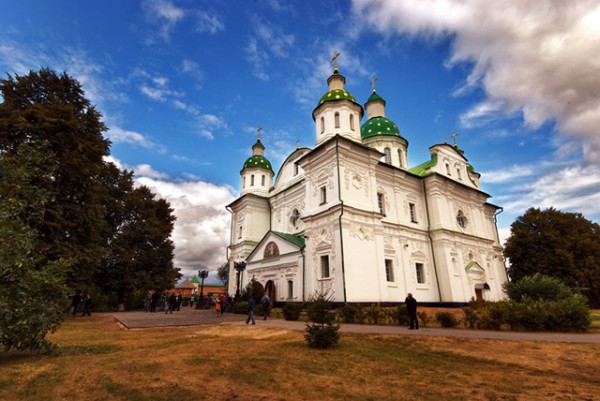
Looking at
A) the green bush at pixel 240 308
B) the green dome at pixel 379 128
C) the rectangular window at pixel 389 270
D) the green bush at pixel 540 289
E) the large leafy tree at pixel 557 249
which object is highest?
the green dome at pixel 379 128

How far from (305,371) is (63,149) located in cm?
1817

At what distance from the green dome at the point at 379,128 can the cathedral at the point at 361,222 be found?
10 centimetres

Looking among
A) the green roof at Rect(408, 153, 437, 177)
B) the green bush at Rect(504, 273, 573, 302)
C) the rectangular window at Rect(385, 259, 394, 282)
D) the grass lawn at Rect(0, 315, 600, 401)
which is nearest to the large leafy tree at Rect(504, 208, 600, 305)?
the green roof at Rect(408, 153, 437, 177)

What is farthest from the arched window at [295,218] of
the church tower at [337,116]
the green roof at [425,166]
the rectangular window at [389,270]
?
the green roof at [425,166]

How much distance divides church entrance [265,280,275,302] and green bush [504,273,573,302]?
14853mm

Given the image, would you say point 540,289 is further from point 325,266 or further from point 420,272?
point 325,266

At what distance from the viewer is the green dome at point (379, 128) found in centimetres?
3001

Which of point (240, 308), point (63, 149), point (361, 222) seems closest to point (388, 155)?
point (361, 222)

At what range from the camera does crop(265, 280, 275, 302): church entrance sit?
23377 mm

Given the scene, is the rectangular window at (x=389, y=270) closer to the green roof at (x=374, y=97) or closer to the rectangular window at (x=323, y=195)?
the rectangular window at (x=323, y=195)

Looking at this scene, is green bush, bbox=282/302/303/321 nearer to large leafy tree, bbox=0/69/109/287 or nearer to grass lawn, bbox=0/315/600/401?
grass lawn, bbox=0/315/600/401

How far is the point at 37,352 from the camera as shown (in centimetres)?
743

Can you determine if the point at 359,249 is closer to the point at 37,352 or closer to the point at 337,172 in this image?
the point at 337,172

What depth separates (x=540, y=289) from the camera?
589 inches
